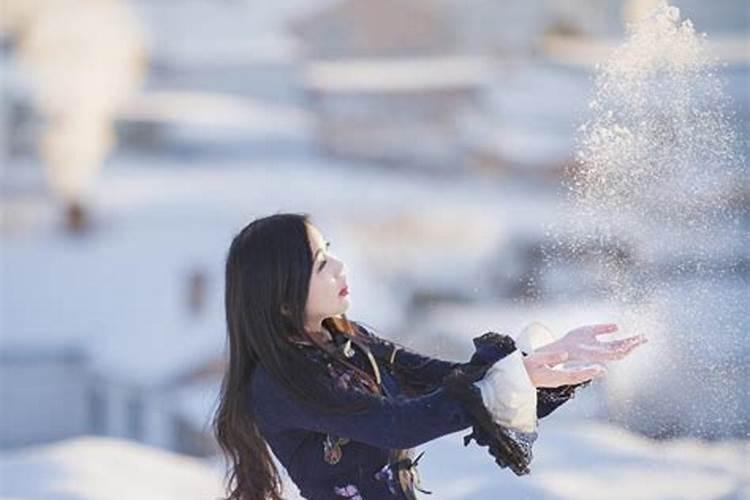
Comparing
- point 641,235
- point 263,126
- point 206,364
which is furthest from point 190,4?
point 641,235

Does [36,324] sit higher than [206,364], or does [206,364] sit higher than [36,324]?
[36,324]

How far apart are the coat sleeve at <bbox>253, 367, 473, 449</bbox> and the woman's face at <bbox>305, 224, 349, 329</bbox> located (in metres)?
0.10

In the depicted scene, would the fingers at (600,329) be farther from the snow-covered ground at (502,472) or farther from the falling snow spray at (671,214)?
the snow-covered ground at (502,472)

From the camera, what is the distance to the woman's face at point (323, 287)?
7.65 ft

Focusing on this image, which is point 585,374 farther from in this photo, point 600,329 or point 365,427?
point 365,427

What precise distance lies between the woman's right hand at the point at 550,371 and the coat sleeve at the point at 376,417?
12 centimetres

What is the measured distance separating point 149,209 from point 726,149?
70.7 ft

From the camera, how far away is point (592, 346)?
2.28 meters

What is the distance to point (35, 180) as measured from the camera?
27.8 metres

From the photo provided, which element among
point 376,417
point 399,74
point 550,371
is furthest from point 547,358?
point 399,74

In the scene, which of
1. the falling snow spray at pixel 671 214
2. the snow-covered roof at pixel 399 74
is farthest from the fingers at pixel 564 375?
the snow-covered roof at pixel 399 74

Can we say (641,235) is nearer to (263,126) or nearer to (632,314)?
(632,314)

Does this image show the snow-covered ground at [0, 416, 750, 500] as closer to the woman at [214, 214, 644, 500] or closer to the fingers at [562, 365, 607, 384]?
the woman at [214, 214, 644, 500]

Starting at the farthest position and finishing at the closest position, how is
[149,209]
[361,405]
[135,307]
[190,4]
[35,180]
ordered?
[190,4], [35,180], [149,209], [135,307], [361,405]
